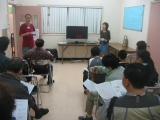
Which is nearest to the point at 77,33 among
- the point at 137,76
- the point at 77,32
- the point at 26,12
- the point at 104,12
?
the point at 77,32

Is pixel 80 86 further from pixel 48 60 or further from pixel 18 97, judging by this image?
pixel 18 97

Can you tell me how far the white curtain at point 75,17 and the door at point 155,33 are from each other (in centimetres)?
275

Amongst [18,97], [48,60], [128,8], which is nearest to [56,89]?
[48,60]

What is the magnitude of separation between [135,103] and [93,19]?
227 inches

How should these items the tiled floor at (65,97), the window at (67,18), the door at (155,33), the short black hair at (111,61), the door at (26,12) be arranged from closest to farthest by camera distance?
the short black hair at (111,61) → the tiled floor at (65,97) → the door at (155,33) → the door at (26,12) → the window at (67,18)

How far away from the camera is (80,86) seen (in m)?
4.34

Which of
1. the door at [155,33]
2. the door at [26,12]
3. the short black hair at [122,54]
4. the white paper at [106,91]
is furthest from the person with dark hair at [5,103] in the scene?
the door at [26,12]

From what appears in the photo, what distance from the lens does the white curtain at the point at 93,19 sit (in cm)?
673

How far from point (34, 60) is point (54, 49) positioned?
2.90m

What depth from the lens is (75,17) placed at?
6695mm

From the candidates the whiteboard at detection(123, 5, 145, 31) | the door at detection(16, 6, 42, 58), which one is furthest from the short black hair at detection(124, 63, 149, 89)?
the door at detection(16, 6, 42, 58)

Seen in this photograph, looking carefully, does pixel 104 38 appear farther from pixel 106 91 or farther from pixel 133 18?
pixel 106 91

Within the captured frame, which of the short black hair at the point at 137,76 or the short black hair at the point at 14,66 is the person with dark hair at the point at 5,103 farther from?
the short black hair at the point at 14,66

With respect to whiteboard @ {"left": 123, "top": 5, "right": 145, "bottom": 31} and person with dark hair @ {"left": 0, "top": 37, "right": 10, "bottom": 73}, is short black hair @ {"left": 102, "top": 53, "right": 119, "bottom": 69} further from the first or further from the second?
whiteboard @ {"left": 123, "top": 5, "right": 145, "bottom": 31}
